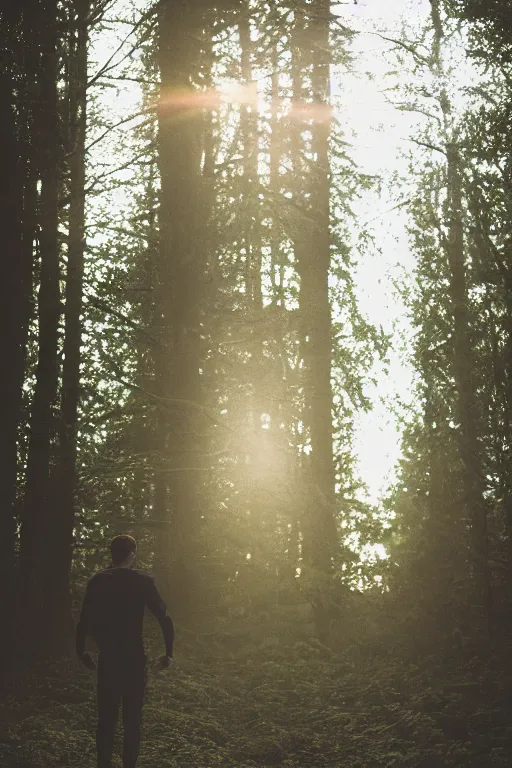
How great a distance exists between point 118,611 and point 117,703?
71 centimetres

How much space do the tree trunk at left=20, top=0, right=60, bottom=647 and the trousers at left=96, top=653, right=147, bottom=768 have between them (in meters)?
4.75

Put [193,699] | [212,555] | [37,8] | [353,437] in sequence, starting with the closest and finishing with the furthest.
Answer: [193,699] < [37,8] < [212,555] < [353,437]

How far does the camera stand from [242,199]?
1580 centimetres

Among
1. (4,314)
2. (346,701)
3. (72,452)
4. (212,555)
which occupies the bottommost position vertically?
(346,701)

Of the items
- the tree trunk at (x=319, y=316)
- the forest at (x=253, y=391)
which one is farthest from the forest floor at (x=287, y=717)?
the tree trunk at (x=319, y=316)

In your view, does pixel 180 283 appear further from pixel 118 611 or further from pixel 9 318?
pixel 118 611

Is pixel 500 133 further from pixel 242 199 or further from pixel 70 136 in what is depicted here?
pixel 70 136

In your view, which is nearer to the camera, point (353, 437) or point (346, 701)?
point (346, 701)

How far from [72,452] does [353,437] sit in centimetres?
864

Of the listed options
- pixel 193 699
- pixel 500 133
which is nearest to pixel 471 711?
pixel 193 699

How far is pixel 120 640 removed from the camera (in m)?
6.30

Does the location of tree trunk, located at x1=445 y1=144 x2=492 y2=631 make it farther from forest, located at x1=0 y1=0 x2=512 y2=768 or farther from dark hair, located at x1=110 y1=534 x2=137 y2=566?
dark hair, located at x1=110 y1=534 x2=137 y2=566

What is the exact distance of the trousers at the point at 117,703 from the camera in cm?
619

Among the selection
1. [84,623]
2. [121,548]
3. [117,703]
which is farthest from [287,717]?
[121,548]
